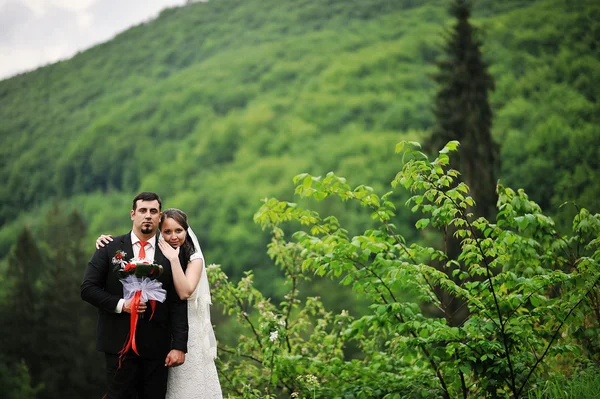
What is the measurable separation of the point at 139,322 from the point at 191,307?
1.14 ft

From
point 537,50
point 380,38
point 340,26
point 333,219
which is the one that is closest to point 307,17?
point 340,26

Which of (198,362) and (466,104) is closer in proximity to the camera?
(198,362)

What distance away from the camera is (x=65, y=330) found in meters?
31.4

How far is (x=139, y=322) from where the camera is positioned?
11.6 feet

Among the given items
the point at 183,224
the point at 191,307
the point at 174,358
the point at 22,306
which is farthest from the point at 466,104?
the point at 174,358

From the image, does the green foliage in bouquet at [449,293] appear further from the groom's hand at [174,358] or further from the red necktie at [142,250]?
the red necktie at [142,250]

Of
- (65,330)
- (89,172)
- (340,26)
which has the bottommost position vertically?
(89,172)

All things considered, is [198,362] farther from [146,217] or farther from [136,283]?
[146,217]

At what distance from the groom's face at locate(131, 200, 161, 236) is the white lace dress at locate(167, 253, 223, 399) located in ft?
1.55

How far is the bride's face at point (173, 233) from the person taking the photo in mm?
3742

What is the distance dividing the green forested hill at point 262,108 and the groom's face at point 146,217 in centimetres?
4266

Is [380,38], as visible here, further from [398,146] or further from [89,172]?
[398,146]

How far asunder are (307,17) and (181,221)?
135581 mm

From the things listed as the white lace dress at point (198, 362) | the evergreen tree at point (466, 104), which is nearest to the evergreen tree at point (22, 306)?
the evergreen tree at point (466, 104)
